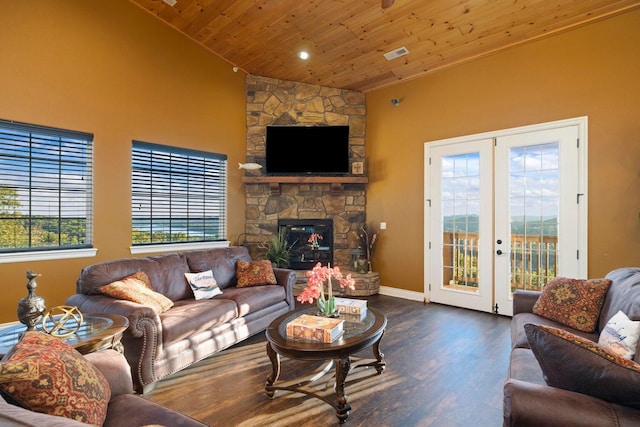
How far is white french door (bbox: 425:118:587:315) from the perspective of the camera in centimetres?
399

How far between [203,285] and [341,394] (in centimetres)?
201

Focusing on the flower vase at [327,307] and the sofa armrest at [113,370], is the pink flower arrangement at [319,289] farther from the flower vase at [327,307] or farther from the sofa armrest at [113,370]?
the sofa armrest at [113,370]

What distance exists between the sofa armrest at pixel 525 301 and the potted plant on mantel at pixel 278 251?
11.0 ft

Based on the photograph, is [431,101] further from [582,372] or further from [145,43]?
[582,372]

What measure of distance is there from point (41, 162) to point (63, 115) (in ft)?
1.95

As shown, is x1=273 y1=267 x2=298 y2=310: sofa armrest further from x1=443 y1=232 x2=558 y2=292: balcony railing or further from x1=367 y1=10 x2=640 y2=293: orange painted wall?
x1=443 y1=232 x2=558 y2=292: balcony railing

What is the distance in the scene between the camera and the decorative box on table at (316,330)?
90.1 inches

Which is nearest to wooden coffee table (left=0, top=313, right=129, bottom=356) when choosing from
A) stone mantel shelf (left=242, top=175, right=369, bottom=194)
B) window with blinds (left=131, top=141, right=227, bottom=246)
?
window with blinds (left=131, top=141, right=227, bottom=246)

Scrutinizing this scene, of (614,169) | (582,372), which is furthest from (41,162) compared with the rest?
(614,169)

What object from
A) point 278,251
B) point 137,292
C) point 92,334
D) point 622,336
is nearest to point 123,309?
point 137,292

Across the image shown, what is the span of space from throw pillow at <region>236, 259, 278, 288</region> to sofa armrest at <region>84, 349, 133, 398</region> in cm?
221

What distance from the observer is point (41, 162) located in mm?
3812

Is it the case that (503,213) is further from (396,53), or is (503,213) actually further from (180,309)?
(180,309)

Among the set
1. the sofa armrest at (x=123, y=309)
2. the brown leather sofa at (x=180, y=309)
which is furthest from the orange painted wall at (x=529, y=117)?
the sofa armrest at (x=123, y=309)
